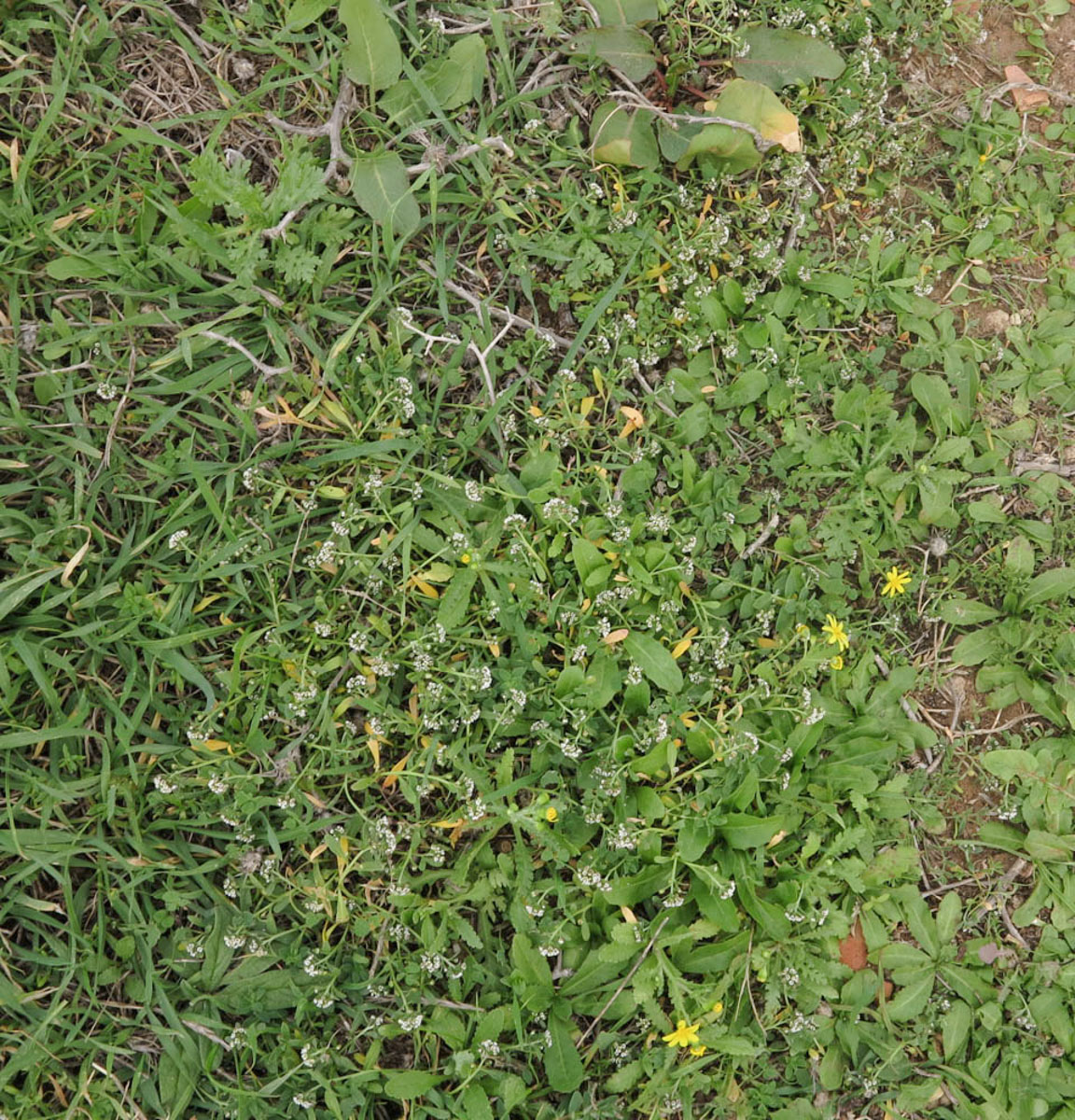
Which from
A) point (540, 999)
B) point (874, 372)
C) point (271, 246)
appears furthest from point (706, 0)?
point (540, 999)

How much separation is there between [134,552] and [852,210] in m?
2.92

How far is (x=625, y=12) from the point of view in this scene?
3258 millimetres

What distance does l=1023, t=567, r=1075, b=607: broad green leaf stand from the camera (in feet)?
10.8

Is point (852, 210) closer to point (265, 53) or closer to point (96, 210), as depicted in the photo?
point (265, 53)

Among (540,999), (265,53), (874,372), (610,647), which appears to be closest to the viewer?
(540,999)

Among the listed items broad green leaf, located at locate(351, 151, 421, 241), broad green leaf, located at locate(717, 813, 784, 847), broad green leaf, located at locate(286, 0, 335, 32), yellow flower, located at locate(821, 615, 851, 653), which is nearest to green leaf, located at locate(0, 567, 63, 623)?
broad green leaf, located at locate(351, 151, 421, 241)

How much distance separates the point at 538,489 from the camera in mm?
2969

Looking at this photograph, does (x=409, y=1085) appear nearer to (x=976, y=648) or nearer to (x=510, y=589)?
(x=510, y=589)

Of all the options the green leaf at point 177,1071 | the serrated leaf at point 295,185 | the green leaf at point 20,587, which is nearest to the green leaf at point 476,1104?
the green leaf at point 177,1071

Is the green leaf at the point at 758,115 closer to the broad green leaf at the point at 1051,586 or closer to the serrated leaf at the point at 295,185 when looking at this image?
the serrated leaf at the point at 295,185

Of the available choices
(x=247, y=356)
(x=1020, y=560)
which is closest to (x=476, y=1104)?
(x=247, y=356)

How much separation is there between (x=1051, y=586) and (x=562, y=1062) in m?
2.38

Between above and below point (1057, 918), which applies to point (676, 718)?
above

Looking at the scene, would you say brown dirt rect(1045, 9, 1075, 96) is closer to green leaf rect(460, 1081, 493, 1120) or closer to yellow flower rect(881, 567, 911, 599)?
yellow flower rect(881, 567, 911, 599)
